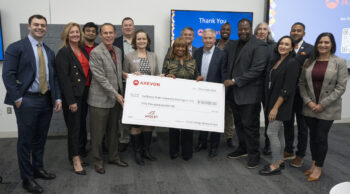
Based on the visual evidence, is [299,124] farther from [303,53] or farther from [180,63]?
[180,63]

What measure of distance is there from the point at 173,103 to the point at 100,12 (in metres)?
2.06

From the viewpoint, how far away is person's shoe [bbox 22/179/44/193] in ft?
7.19

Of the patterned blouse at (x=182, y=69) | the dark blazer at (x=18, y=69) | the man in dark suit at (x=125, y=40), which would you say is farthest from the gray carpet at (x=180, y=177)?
the patterned blouse at (x=182, y=69)

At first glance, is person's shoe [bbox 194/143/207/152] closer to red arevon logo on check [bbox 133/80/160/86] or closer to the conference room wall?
red arevon logo on check [bbox 133/80/160/86]

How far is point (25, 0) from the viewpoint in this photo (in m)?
3.62

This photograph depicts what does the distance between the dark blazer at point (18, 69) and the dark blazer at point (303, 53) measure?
2566mm

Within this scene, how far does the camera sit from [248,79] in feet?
8.64

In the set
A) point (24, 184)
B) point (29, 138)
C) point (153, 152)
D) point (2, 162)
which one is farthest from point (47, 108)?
point (153, 152)

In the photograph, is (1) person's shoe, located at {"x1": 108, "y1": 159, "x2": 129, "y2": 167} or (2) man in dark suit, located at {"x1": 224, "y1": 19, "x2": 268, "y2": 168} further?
(1) person's shoe, located at {"x1": 108, "y1": 159, "x2": 129, "y2": 167}

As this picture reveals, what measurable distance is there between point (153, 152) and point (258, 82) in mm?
1489

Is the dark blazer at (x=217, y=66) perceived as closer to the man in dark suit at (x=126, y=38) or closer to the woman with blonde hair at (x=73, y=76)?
the man in dark suit at (x=126, y=38)

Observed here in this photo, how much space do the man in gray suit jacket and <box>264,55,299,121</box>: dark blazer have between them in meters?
1.42

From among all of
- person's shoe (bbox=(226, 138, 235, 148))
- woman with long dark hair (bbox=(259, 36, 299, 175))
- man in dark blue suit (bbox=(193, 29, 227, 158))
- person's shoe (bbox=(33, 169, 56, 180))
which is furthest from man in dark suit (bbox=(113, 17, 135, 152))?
woman with long dark hair (bbox=(259, 36, 299, 175))

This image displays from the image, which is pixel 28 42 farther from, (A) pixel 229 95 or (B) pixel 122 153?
(A) pixel 229 95
